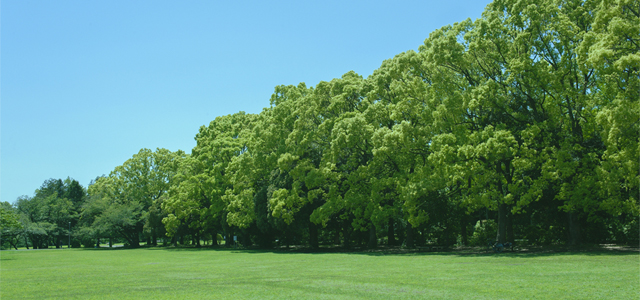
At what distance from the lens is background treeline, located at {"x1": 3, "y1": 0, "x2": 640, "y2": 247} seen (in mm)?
22062

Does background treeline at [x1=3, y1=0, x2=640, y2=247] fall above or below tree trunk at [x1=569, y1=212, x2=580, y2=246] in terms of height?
above

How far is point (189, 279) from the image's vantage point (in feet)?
56.5

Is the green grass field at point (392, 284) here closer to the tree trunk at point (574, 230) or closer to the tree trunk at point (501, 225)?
the tree trunk at point (574, 230)

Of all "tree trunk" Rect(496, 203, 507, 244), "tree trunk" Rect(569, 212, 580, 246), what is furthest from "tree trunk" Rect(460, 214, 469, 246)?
"tree trunk" Rect(569, 212, 580, 246)

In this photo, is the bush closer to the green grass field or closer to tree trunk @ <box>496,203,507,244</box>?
tree trunk @ <box>496,203,507,244</box>

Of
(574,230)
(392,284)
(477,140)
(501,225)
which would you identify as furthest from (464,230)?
(392,284)

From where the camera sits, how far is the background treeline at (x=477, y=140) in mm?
22062

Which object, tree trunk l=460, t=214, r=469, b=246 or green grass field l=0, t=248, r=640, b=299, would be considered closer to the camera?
green grass field l=0, t=248, r=640, b=299

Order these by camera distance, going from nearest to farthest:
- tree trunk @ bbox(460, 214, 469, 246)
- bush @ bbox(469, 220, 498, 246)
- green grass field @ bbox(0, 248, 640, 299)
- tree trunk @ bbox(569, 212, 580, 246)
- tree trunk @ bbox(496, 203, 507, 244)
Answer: green grass field @ bbox(0, 248, 640, 299) < tree trunk @ bbox(569, 212, 580, 246) < tree trunk @ bbox(496, 203, 507, 244) < bush @ bbox(469, 220, 498, 246) < tree trunk @ bbox(460, 214, 469, 246)

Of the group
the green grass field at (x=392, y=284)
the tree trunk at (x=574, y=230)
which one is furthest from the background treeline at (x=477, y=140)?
the green grass field at (x=392, y=284)

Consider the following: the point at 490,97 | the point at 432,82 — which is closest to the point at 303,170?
the point at 432,82

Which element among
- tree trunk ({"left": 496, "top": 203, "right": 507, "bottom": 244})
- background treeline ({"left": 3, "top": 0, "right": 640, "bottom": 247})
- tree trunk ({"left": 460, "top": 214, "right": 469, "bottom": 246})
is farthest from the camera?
tree trunk ({"left": 460, "top": 214, "right": 469, "bottom": 246})

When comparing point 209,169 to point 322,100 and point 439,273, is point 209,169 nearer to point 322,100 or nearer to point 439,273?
point 322,100

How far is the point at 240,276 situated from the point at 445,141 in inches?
563
